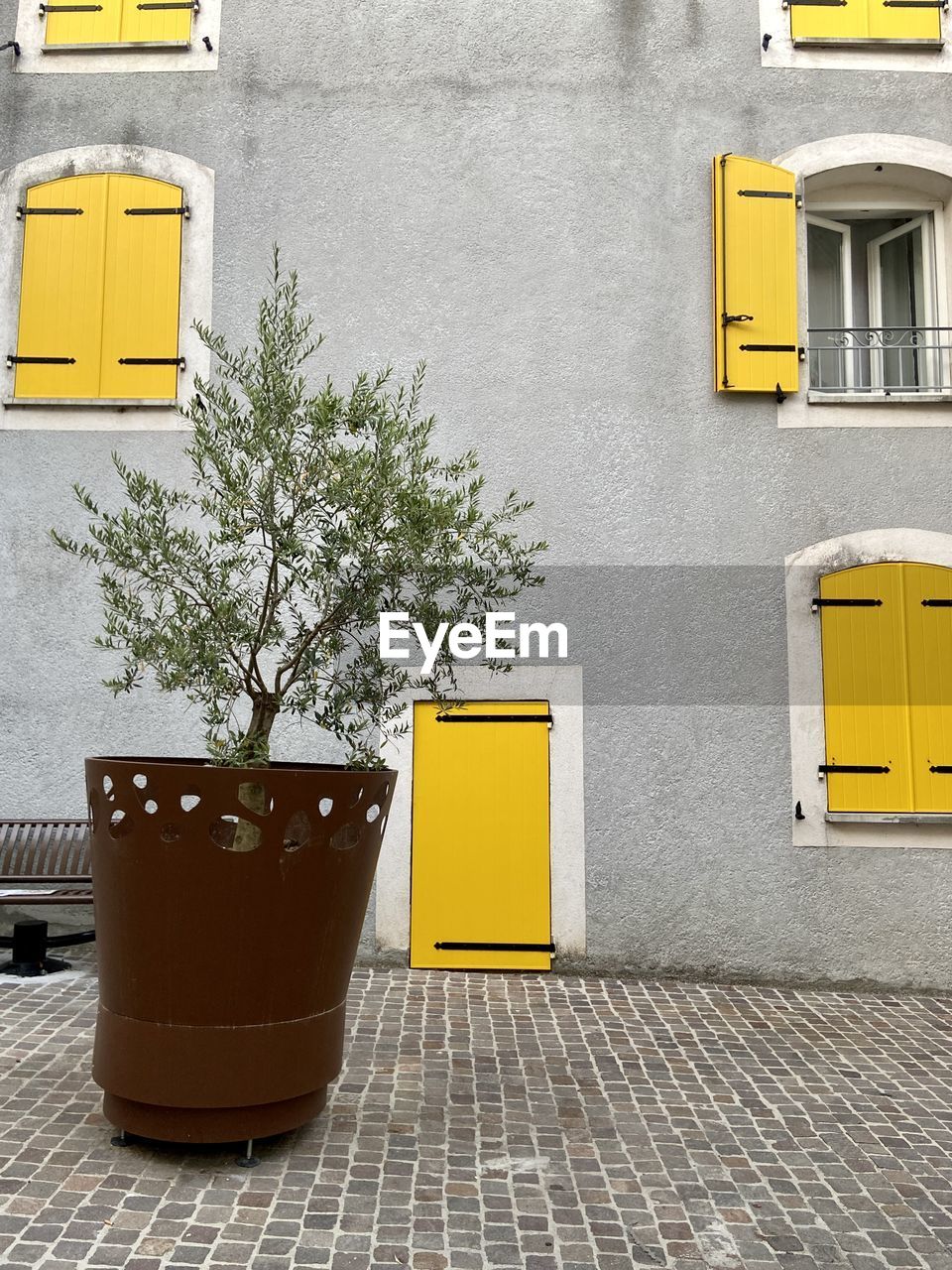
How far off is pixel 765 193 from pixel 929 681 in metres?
2.97

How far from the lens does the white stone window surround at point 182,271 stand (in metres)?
5.71

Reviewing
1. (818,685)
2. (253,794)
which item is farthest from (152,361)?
(818,685)

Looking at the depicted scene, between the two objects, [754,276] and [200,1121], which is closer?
[200,1121]

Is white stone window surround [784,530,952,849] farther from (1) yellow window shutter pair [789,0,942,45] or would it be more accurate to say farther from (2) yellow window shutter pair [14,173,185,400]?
(2) yellow window shutter pair [14,173,185,400]

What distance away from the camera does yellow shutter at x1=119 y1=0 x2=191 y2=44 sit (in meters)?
6.02

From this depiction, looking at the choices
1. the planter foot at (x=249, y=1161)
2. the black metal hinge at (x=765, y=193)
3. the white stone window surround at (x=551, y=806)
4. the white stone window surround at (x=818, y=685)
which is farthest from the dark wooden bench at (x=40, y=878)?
the black metal hinge at (x=765, y=193)

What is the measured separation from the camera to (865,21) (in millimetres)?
5949

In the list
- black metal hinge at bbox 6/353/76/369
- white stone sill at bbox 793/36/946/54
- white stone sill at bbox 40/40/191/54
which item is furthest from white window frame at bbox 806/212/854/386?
black metal hinge at bbox 6/353/76/369

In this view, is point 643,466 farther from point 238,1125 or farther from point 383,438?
point 238,1125

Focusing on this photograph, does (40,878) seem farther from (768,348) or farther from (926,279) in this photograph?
(926,279)

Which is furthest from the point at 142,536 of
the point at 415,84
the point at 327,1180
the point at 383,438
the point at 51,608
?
the point at 415,84

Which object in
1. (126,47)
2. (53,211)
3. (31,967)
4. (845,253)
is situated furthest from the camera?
(845,253)

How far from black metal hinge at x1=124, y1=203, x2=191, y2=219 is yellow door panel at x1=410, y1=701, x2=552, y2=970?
10.7 feet

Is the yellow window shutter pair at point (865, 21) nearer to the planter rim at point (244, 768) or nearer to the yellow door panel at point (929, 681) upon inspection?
the yellow door panel at point (929, 681)
